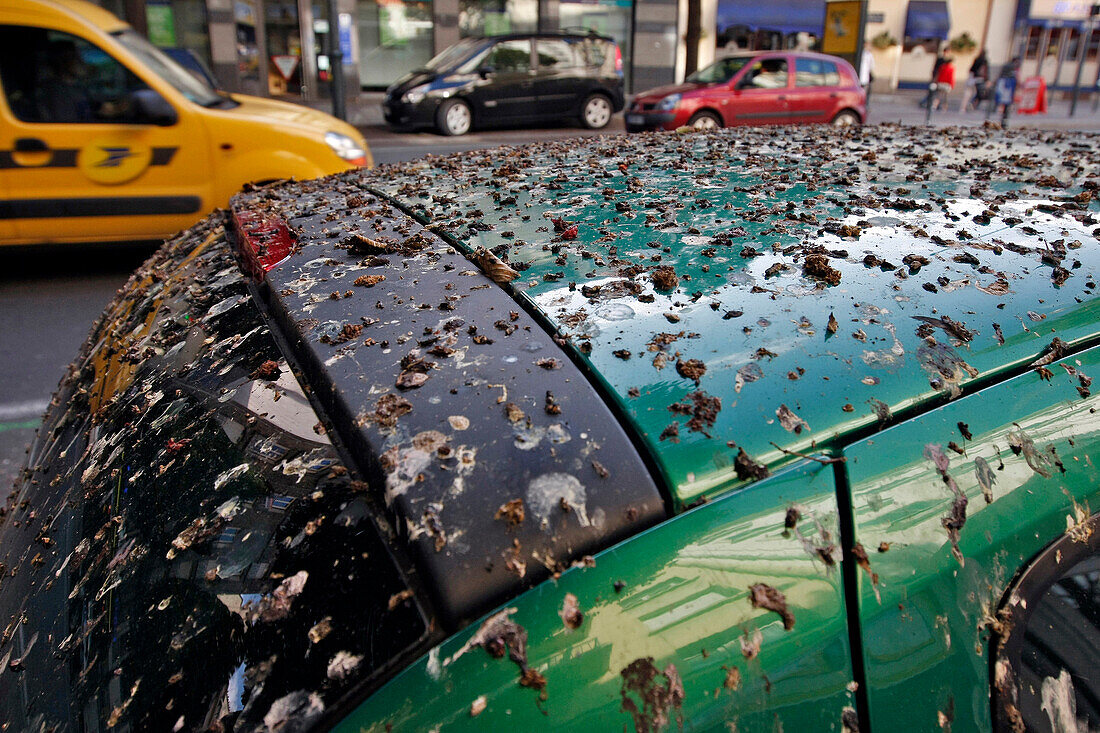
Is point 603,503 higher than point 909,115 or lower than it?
higher

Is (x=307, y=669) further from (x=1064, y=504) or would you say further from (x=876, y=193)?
(x=876, y=193)

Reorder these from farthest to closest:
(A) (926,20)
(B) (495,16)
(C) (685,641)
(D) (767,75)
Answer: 1. (A) (926,20)
2. (B) (495,16)
3. (D) (767,75)
4. (C) (685,641)

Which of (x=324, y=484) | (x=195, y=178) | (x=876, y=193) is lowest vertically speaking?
(x=195, y=178)

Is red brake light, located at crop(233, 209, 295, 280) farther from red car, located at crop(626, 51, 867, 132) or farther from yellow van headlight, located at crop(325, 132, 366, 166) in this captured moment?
red car, located at crop(626, 51, 867, 132)

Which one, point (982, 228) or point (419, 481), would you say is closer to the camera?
point (419, 481)

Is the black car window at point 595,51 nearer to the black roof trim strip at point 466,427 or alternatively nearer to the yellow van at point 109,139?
the yellow van at point 109,139

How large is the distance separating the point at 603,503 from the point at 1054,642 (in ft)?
1.94

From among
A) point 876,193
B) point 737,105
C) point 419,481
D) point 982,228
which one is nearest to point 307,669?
point 419,481

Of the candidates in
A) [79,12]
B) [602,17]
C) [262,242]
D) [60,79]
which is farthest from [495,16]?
[262,242]

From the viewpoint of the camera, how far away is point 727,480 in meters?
0.87

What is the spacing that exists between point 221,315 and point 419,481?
803 mm

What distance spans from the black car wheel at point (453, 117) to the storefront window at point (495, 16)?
8.13 meters

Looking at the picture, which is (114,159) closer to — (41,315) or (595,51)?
(41,315)

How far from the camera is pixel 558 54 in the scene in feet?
53.2
